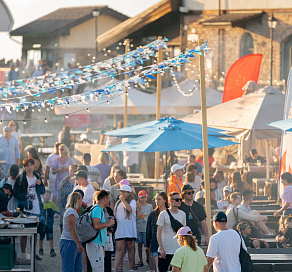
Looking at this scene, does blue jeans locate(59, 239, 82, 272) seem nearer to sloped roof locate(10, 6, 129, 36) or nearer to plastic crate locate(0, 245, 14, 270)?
plastic crate locate(0, 245, 14, 270)

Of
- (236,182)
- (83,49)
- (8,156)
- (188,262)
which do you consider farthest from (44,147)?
(83,49)

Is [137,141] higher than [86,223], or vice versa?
[137,141]

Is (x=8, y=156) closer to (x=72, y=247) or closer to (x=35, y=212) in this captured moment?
(x=35, y=212)

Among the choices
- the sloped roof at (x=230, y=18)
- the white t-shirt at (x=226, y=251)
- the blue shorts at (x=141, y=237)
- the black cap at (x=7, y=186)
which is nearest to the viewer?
the white t-shirt at (x=226, y=251)

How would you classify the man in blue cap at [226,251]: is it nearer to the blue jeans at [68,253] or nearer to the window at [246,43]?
the blue jeans at [68,253]

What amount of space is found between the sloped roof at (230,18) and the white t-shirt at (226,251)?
24.9 metres

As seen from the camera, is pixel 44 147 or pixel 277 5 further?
pixel 277 5

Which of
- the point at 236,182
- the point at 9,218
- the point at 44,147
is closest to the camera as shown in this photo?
the point at 9,218

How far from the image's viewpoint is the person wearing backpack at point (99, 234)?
9.45 metres

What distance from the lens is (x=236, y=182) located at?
15.3 m

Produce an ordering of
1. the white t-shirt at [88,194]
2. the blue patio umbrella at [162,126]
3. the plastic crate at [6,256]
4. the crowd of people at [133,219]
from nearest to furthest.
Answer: the crowd of people at [133,219]
the plastic crate at [6,256]
the white t-shirt at [88,194]
the blue patio umbrella at [162,126]

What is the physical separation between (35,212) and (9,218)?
957mm

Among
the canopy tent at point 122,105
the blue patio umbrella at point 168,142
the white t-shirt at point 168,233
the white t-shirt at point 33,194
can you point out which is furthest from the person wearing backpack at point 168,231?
the canopy tent at point 122,105

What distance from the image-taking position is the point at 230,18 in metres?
32.7
